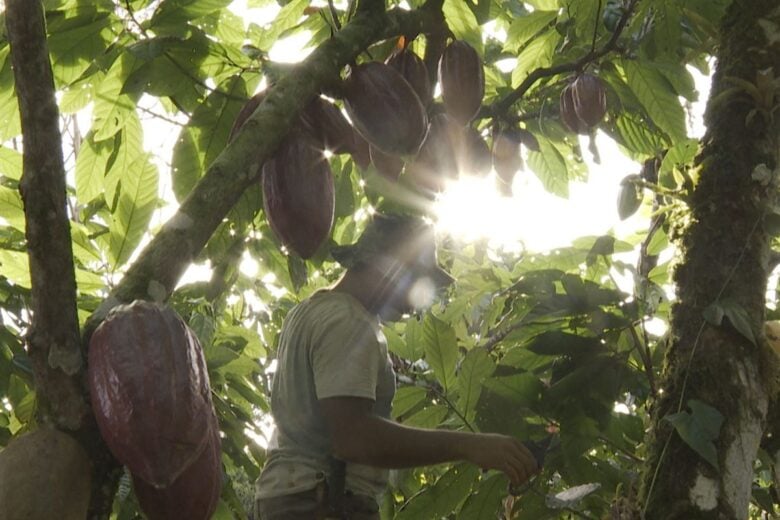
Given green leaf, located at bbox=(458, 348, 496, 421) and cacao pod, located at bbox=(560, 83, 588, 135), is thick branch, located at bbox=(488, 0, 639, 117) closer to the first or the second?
cacao pod, located at bbox=(560, 83, 588, 135)

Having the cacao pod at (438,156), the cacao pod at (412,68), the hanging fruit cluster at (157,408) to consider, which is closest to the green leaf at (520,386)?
the cacao pod at (438,156)

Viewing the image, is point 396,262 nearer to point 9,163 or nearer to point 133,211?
point 133,211

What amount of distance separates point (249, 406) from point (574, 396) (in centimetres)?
134

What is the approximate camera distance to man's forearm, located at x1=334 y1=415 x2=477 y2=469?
5.75 feet

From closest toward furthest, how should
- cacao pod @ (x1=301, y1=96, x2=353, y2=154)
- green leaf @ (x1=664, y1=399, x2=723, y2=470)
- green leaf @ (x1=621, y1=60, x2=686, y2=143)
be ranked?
green leaf @ (x1=664, y1=399, x2=723, y2=470)
cacao pod @ (x1=301, y1=96, x2=353, y2=154)
green leaf @ (x1=621, y1=60, x2=686, y2=143)

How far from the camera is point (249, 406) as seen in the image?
2832mm

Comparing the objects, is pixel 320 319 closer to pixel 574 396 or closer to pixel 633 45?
pixel 574 396

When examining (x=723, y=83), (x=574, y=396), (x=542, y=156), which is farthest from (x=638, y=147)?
(x=574, y=396)

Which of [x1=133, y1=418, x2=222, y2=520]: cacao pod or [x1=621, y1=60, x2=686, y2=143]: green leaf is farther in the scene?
[x1=621, y1=60, x2=686, y2=143]: green leaf

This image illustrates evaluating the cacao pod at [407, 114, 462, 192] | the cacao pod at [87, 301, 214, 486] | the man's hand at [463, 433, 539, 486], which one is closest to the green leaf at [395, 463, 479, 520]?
the man's hand at [463, 433, 539, 486]

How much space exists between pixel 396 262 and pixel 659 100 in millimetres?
713

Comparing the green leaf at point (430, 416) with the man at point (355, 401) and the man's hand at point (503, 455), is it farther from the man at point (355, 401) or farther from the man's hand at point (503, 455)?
the man's hand at point (503, 455)

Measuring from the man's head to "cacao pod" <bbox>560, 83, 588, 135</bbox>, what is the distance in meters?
0.44

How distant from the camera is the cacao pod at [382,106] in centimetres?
150
